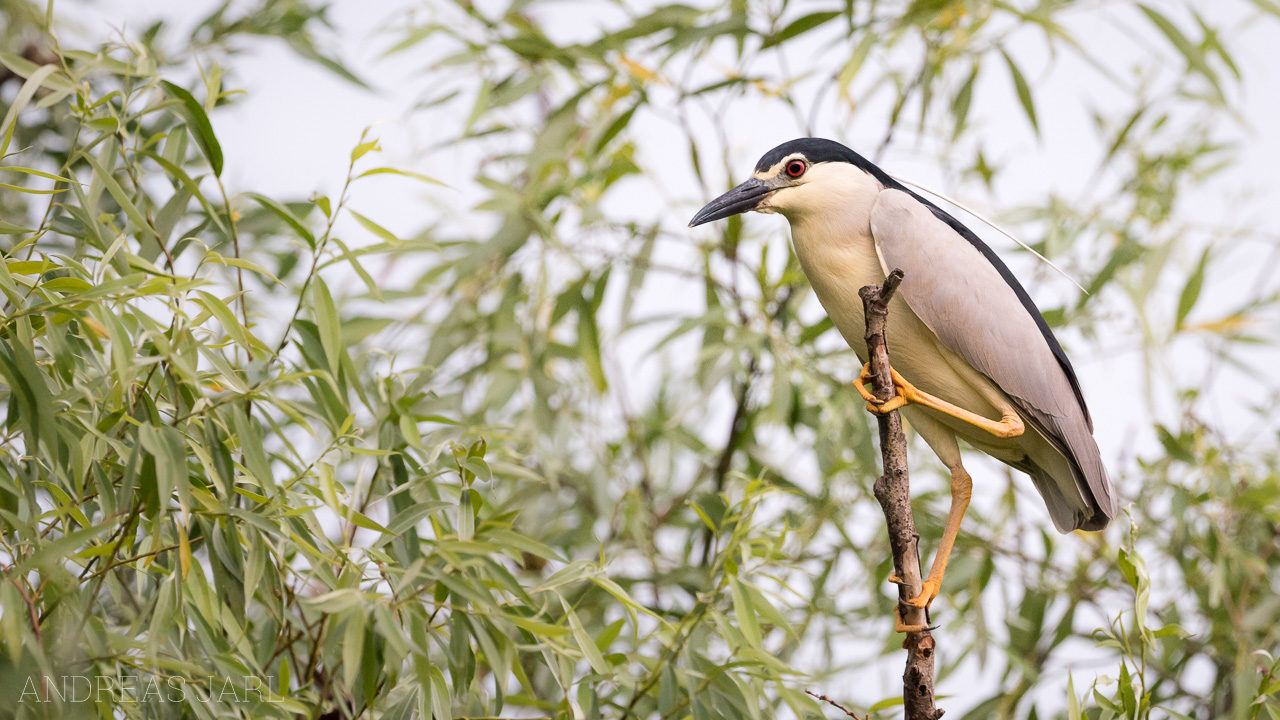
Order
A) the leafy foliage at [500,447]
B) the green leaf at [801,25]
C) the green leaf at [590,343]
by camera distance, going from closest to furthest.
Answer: the leafy foliage at [500,447] → the green leaf at [801,25] → the green leaf at [590,343]

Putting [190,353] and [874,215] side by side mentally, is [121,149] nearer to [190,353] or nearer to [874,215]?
[190,353]

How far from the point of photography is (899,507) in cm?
116

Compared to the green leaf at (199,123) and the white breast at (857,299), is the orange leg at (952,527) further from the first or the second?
the green leaf at (199,123)

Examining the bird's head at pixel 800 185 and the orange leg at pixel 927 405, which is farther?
the bird's head at pixel 800 185

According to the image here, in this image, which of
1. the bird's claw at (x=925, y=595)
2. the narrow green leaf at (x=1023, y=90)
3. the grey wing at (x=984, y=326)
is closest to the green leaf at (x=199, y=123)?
the grey wing at (x=984, y=326)

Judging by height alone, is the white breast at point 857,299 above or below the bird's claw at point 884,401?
above

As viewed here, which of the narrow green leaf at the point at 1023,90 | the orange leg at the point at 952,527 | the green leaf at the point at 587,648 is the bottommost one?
the green leaf at the point at 587,648

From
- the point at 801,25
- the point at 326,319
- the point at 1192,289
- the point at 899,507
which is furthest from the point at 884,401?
the point at 1192,289

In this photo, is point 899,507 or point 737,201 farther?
point 737,201

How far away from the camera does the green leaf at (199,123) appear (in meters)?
1.03

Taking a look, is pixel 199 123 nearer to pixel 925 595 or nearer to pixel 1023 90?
pixel 925 595

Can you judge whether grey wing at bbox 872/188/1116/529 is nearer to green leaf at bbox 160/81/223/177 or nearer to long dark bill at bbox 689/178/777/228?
long dark bill at bbox 689/178/777/228

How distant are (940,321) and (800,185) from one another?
0.30 m

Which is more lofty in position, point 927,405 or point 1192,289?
point 1192,289
